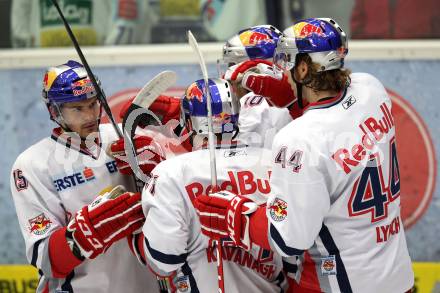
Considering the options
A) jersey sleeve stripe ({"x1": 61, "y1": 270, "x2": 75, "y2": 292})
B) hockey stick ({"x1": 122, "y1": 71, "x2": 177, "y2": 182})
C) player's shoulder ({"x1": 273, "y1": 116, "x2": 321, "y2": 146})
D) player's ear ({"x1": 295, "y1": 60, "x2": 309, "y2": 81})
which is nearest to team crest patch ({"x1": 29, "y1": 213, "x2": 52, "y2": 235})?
jersey sleeve stripe ({"x1": 61, "y1": 270, "x2": 75, "y2": 292})

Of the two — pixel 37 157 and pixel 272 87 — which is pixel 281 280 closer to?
pixel 272 87

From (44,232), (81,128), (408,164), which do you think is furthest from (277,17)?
(44,232)

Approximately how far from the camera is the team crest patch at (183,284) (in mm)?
2383

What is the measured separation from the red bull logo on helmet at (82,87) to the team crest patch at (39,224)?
419mm

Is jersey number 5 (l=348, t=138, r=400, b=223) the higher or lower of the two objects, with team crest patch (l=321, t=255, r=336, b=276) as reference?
higher

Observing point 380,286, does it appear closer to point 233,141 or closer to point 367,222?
point 367,222

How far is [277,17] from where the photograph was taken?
13.9ft

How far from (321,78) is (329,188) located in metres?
0.34

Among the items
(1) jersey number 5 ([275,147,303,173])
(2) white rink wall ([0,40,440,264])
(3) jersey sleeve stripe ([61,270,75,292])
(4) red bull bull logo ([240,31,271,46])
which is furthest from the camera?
(2) white rink wall ([0,40,440,264])

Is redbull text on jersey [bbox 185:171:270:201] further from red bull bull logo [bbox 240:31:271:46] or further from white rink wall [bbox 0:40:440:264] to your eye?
white rink wall [bbox 0:40:440:264]

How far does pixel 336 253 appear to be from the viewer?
7.48ft

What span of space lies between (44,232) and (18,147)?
5.81ft

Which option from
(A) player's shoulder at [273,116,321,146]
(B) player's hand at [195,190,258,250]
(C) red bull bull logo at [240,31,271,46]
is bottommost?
(B) player's hand at [195,190,258,250]

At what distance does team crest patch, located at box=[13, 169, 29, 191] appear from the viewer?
2.55 metres
